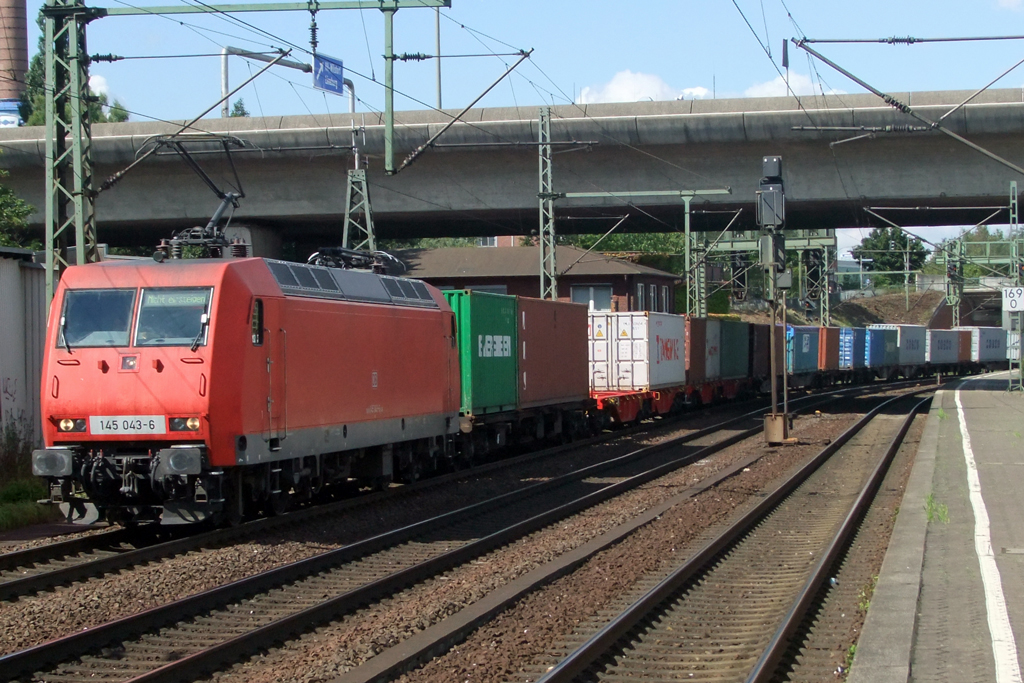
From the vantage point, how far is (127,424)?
1126 cm

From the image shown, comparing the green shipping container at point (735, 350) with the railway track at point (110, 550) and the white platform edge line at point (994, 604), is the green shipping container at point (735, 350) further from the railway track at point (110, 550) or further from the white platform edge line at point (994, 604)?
the railway track at point (110, 550)

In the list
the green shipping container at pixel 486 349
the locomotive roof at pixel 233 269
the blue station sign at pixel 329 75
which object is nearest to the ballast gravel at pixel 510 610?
the locomotive roof at pixel 233 269

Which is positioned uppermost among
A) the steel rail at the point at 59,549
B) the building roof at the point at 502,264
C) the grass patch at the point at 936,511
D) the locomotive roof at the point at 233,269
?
the building roof at the point at 502,264

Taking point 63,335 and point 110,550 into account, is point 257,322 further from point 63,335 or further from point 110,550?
point 110,550

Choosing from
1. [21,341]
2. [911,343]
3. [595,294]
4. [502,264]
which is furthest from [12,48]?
[21,341]

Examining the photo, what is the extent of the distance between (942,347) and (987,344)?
11.3 meters

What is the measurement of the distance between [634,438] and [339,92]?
1046 centimetres

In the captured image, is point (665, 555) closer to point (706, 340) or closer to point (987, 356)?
point (706, 340)

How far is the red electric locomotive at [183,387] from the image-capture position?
36.7 ft

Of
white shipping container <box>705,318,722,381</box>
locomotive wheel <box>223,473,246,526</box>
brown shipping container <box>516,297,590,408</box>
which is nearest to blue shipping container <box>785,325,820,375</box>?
white shipping container <box>705,318,722,381</box>

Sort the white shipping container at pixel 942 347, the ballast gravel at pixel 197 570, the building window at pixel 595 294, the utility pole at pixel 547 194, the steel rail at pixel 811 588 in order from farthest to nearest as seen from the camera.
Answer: the white shipping container at pixel 942 347 → the building window at pixel 595 294 → the utility pole at pixel 547 194 → the ballast gravel at pixel 197 570 → the steel rail at pixel 811 588

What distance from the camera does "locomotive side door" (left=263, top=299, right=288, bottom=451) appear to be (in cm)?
1198

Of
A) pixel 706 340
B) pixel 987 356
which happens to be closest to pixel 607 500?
pixel 706 340

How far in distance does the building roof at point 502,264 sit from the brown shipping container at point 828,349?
8.36m
